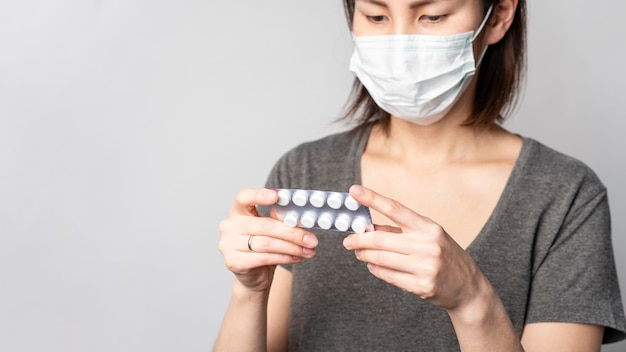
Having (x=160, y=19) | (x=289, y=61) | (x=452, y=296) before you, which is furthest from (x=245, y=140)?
(x=452, y=296)

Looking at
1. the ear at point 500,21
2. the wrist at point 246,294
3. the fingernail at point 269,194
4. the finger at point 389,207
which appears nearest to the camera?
the finger at point 389,207

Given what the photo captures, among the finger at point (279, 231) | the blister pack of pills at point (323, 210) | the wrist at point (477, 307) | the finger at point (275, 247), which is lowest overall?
the wrist at point (477, 307)

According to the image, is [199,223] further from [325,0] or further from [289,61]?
[325,0]

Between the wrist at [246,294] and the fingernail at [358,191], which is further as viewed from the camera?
the wrist at [246,294]

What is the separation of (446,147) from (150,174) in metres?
1.04

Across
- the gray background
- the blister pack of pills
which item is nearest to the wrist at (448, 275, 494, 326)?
the blister pack of pills

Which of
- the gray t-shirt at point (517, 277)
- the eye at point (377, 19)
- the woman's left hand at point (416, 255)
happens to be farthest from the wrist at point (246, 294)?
the eye at point (377, 19)

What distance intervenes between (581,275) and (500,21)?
0.61 metres

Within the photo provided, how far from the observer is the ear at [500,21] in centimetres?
203

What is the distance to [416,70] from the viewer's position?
74.8 inches

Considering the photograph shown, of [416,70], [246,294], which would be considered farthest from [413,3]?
[246,294]

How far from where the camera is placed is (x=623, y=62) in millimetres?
2689

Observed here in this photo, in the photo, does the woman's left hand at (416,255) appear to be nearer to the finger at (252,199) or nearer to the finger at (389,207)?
the finger at (389,207)

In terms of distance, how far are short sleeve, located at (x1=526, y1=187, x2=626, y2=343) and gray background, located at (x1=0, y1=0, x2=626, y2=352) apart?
0.85m
